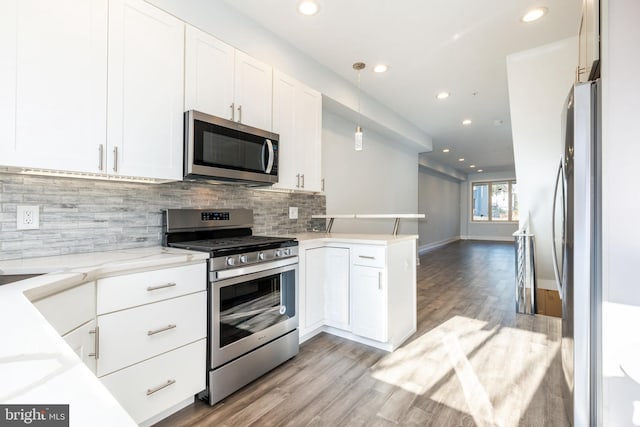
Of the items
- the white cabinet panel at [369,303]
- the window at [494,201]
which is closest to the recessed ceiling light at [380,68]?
the white cabinet panel at [369,303]

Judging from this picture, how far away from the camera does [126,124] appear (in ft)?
5.84

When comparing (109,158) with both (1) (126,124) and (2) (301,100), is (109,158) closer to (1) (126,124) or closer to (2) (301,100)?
(1) (126,124)

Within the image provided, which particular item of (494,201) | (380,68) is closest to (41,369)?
(380,68)

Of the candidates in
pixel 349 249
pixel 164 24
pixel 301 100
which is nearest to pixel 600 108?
pixel 349 249

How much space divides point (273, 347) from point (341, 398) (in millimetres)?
585

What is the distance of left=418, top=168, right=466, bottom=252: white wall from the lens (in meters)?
8.89

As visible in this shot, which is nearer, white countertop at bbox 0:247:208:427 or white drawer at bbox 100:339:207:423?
white countertop at bbox 0:247:208:427

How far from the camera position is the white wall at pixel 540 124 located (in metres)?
2.89

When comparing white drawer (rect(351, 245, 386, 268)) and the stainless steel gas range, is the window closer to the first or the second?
white drawer (rect(351, 245, 386, 268))

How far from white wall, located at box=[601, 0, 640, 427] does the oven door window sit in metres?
1.81

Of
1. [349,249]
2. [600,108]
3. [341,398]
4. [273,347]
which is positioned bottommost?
[341,398]

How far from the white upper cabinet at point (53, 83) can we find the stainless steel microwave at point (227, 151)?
1.61 ft

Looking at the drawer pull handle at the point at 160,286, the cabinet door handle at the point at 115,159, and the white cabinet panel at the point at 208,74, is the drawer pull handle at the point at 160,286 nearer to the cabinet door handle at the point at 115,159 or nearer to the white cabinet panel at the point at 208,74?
the cabinet door handle at the point at 115,159

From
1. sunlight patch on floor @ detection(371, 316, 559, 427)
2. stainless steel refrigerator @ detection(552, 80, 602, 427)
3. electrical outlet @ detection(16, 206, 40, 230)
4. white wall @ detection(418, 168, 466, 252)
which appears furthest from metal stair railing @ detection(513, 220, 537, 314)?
white wall @ detection(418, 168, 466, 252)
